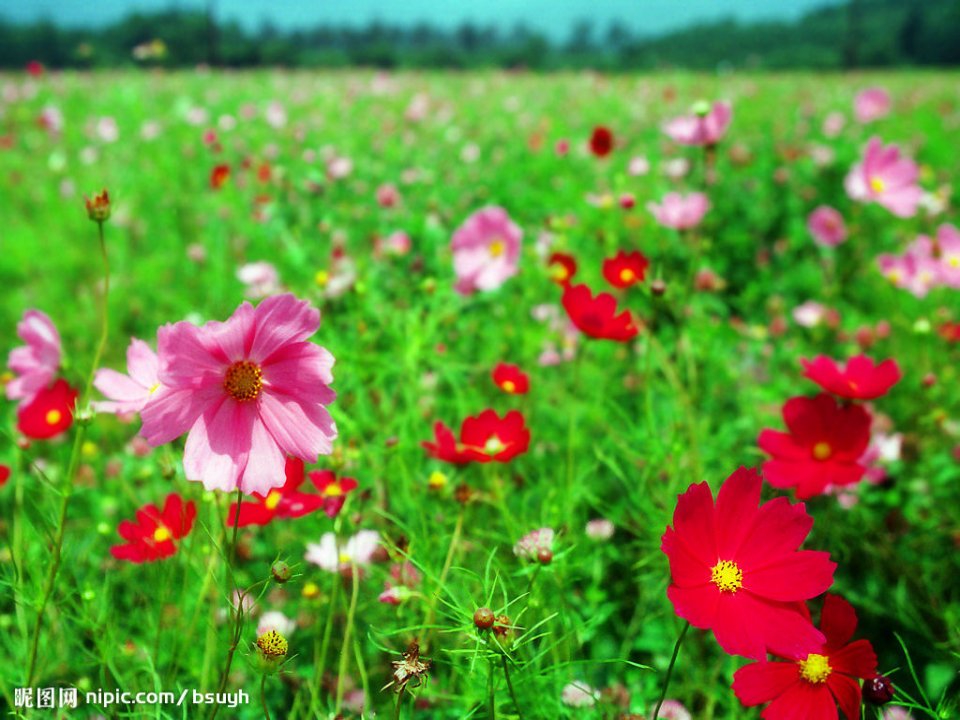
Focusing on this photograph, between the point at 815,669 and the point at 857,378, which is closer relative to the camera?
the point at 815,669

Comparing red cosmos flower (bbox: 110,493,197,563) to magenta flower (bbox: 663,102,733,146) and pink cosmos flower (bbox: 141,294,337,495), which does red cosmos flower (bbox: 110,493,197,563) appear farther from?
magenta flower (bbox: 663,102,733,146)

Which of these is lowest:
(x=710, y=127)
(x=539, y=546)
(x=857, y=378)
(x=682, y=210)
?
(x=539, y=546)

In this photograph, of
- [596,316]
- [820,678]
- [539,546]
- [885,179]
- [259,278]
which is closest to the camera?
[820,678]

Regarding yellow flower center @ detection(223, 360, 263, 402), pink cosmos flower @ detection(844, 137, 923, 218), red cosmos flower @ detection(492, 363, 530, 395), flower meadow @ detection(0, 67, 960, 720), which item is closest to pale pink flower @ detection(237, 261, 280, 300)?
flower meadow @ detection(0, 67, 960, 720)

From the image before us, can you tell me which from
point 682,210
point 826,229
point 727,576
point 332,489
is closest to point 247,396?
point 332,489

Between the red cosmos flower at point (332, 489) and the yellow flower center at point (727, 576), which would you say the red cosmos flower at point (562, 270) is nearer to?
the red cosmos flower at point (332, 489)

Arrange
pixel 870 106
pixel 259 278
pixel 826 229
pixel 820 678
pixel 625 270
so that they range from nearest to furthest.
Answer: pixel 820 678 < pixel 625 270 < pixel 259 278 < pixel 826 229 < pixel 870 106

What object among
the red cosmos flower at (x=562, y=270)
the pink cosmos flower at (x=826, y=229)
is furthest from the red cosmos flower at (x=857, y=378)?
the pink cosmos flower at (x=826, y=229)

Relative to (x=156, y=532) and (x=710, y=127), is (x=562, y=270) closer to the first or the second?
(x=710, y=127)

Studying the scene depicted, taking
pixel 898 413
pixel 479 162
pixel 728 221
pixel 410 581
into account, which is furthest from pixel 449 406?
pixel 479 162
